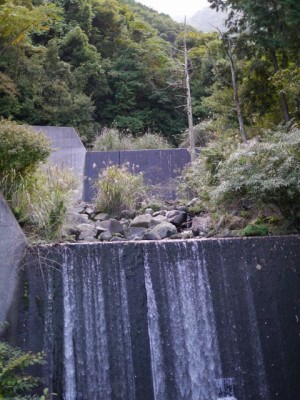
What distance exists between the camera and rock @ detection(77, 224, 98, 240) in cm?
601

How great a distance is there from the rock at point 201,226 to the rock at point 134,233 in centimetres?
68

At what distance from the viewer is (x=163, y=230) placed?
6273 millimetres

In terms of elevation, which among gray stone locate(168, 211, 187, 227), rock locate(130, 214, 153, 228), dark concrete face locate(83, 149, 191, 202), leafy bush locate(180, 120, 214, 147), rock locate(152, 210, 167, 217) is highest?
leafy bush locate(180, 120, 214, 147)

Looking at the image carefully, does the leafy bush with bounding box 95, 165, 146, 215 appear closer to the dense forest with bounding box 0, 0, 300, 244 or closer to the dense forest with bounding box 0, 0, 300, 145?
the dense forest with bounding box 0, 0, 300, 244

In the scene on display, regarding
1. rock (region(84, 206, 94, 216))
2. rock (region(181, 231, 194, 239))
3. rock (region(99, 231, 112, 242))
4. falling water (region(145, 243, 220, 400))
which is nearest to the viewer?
falling water (region(145, 243, 220, 400))

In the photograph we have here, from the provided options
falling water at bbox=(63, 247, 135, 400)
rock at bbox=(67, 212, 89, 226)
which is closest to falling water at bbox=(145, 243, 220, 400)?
falling water at bbox=(63, 247, 135, 400)

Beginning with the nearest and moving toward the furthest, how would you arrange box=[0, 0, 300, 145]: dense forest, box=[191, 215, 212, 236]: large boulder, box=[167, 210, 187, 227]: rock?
box=[191, 215, 212, 236]: large boulder
box=[167, 210, 187, 227]: rock
box=[0, 0, 300, 145]: dense forest

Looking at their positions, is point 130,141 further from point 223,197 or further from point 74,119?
point 223,197

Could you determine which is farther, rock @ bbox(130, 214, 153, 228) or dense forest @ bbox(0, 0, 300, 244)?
rock @ bbox(130, 214, 153, 228)

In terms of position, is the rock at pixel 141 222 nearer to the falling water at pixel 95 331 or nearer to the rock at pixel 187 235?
the rock at pixel 187 235

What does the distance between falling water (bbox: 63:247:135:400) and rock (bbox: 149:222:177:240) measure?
3.72ft

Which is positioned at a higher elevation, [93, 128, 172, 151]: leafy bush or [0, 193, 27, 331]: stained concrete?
[93, 128, 172, 151]: leafy bush

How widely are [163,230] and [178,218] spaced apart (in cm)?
69

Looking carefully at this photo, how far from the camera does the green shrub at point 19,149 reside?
5.39 meters
